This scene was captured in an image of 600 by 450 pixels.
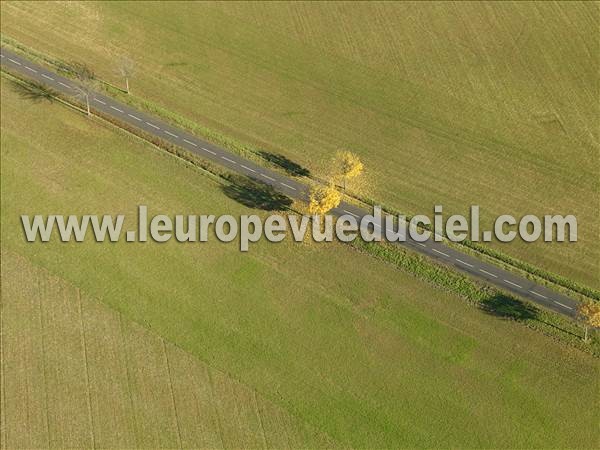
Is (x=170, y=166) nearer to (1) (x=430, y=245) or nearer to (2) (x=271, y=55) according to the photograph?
(2) (x=271, y=55)

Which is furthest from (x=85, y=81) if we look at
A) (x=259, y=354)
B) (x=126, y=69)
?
(x=259, y=354)

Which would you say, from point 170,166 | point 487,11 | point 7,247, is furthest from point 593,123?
point 7,247

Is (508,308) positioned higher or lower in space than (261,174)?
lower

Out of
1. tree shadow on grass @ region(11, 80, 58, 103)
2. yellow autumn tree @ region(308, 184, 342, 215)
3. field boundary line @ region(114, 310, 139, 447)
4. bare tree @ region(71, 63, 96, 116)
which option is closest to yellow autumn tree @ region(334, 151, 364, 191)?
yellow autumn tree @ region(308, 184, 342, 215)

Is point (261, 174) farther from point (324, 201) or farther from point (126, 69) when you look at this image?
point (126, 69)

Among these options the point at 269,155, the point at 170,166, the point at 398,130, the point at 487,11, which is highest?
the point at 487,11

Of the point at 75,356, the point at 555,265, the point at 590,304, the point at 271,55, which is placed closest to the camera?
the point at 590,304
